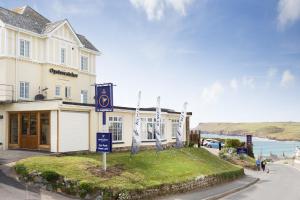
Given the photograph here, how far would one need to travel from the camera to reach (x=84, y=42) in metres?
39.5

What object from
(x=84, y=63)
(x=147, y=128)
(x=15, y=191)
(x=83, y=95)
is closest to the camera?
(x=15, y=191)

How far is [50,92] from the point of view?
33000 mm

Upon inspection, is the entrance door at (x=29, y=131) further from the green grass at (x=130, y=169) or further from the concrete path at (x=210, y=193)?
the concrete path at (x=210, y=193)

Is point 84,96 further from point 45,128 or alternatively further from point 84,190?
point 84,190

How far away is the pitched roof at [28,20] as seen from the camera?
101ft

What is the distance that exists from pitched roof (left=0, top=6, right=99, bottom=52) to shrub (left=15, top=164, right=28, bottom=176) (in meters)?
15.8

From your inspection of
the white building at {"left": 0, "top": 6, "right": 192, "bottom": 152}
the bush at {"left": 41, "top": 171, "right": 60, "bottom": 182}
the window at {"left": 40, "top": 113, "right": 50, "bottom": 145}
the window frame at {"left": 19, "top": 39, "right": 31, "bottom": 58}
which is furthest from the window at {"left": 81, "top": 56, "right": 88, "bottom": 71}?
the bush at {"left": 41, "top": 171, "right": 60, "bottom": 182}

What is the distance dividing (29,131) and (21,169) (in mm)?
8893

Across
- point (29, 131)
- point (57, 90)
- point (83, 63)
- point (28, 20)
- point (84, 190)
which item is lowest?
point (84, 190)

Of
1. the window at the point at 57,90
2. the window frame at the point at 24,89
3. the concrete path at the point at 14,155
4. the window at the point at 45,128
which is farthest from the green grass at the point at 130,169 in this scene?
the window at the point at 57,90

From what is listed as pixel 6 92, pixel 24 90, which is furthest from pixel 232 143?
pixel 6 92

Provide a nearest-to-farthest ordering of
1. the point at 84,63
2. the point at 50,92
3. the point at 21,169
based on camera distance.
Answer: the point at 21,169 < the point at 50,92 < the point at 84,63

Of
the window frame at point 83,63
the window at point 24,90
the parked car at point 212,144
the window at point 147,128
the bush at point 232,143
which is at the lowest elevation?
the parked car at point 212,144

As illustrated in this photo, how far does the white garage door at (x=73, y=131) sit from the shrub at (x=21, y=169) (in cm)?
592
